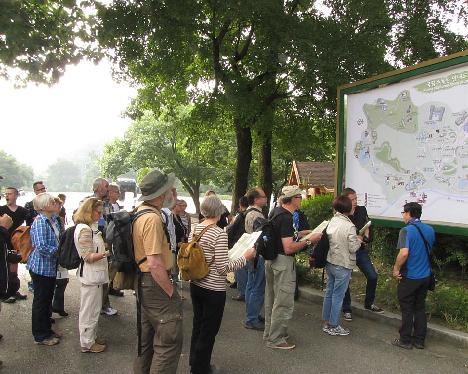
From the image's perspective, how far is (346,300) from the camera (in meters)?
6.05

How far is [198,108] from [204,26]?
321 centimetres

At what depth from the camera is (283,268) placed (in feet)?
15.3

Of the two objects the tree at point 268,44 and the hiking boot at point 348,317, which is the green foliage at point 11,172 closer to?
the tree at point 268,44

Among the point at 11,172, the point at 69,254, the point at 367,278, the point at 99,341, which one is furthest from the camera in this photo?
the point at 11,172

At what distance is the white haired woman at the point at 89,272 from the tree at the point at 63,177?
148 metres

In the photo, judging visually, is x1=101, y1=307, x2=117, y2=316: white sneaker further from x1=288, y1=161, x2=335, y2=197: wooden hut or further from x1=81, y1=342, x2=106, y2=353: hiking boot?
x1=288, y1=161, x2=335, y2=197: wooden hut

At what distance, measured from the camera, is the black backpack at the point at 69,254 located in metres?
4.47

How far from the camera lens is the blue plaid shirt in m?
4.66

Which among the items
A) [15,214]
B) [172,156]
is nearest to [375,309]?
[15,214]

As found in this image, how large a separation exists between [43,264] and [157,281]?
7.25ft

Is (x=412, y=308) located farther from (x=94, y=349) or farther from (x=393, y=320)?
(x=94, y=349)

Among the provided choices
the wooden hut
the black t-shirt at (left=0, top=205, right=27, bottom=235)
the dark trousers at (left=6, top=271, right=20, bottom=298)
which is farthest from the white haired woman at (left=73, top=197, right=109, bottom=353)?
the wooden hut

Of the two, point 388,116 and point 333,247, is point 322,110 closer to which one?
point 388,116

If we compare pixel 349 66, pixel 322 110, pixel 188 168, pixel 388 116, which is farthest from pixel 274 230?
pixel 188 168
